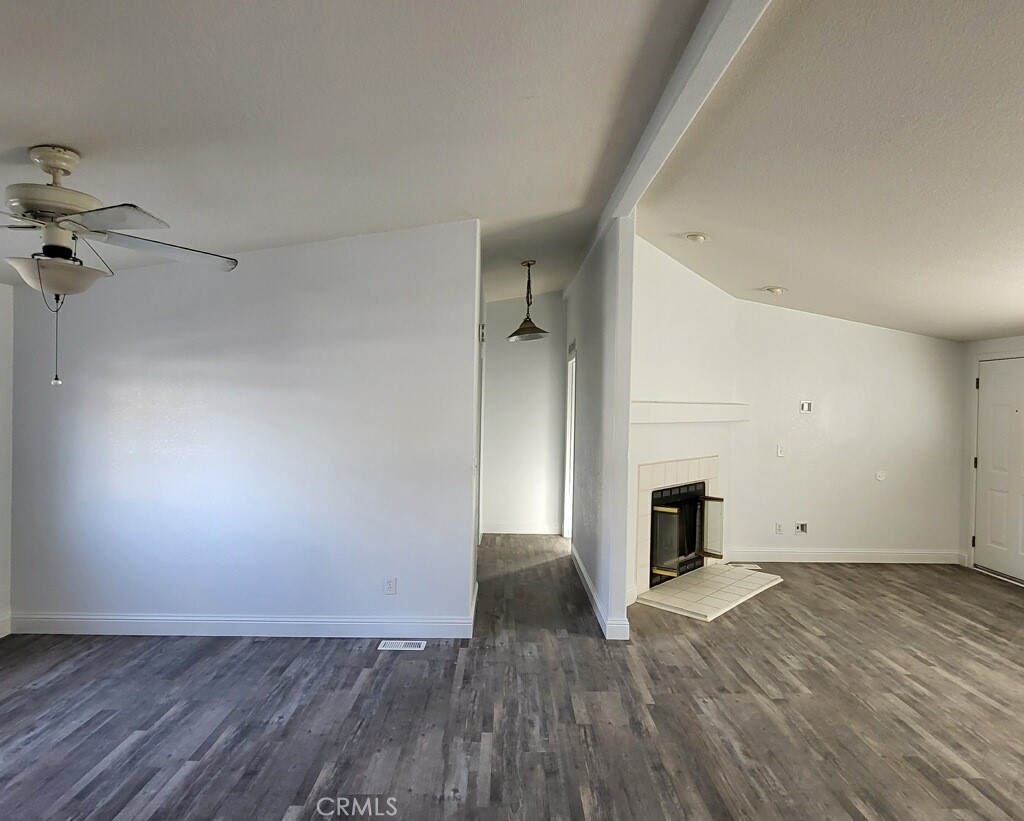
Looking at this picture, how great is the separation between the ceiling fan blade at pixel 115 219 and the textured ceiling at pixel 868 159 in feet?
6.35

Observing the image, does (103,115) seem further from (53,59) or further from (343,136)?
(343,136)

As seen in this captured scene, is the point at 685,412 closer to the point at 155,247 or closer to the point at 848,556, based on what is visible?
the point at 848,556

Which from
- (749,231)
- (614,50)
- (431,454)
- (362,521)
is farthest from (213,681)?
(749,231)

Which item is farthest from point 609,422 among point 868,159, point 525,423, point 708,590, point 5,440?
point 5,440

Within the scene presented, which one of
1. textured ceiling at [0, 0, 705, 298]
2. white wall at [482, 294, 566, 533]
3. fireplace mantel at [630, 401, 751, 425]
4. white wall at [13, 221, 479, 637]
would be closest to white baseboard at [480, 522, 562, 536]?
white wall at [482, 294, 566, 533]

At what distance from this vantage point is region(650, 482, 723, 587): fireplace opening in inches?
187

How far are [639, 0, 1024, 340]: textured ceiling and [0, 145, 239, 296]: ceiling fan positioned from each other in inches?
81.2

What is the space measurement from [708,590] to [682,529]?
509 millimetres

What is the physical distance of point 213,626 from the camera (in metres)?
3.74

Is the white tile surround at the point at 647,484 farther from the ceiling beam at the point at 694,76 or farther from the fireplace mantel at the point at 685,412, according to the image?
the ceiling beam at the point at 694,76

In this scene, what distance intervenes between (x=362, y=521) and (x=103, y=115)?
2.48 metres

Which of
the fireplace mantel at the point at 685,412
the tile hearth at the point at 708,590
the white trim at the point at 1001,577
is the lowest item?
the white trim at the point at 1001,577

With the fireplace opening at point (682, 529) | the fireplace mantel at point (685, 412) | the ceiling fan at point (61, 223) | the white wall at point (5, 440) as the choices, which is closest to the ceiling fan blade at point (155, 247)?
the ceiling fan at point (61, 223)

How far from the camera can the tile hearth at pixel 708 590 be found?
434cm
